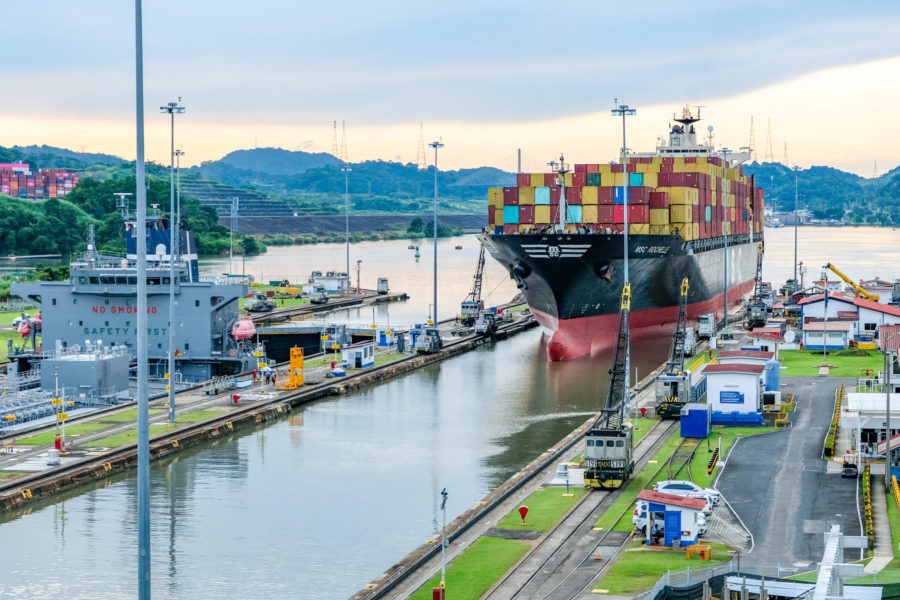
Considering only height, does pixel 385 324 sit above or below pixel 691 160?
below

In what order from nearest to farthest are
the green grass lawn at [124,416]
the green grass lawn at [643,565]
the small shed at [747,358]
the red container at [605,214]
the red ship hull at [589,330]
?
the green grass lawn at [643,565], the green grass lawn at [124,416], the small shed at [747,358], the red ship hull at [589,330], the red container at [605,214]

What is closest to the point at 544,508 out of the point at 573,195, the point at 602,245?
A: the point at 602,245

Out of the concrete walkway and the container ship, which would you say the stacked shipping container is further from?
the concrete walkway

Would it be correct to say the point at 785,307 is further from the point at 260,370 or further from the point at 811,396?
the point at 260,370

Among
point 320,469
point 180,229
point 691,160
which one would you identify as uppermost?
point 691,160

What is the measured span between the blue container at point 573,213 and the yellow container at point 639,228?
11.2 ft

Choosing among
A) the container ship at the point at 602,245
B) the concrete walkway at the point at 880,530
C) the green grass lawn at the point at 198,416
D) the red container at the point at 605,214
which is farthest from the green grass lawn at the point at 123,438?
the red container at the point at 605,214

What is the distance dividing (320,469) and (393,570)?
15190 mm

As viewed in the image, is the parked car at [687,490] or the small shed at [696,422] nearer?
the parked car at [687,490]

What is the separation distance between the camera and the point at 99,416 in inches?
1964

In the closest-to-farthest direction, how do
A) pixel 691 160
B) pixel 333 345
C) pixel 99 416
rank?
pixel 99 416
pixel 333 345
pixel 691 160

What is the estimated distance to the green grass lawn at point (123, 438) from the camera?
144 feet

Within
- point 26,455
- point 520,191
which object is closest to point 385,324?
point 520,191

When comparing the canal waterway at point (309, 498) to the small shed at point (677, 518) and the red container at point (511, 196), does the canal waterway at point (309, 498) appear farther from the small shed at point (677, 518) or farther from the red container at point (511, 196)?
the red container at point (511, 196)
